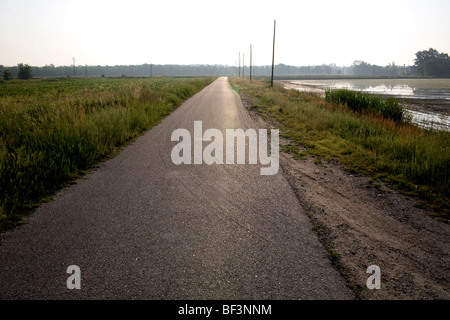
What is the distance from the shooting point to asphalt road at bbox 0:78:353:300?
2609 mm

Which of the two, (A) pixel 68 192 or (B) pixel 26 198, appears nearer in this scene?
(B) pixel 26 198

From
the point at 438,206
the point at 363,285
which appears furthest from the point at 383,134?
the point at 363,285

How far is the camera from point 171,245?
10.9ft

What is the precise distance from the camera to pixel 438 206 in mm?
4391

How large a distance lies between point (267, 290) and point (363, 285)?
969 millimetres

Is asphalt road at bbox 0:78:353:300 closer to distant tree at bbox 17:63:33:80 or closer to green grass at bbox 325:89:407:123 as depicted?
green grass at bbox 325:89:407:123

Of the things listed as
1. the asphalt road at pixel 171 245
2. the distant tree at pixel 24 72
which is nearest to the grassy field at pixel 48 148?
the asphalt road at pixel 171 245

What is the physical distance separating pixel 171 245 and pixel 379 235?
2741mm

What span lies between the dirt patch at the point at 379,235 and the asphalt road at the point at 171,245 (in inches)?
9.8

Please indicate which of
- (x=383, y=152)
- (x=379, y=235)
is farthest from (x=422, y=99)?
(x=379, y=235)

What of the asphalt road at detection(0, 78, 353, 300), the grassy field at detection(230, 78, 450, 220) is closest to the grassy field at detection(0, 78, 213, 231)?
the asphalt road at detection(0, 78, 353, 300)

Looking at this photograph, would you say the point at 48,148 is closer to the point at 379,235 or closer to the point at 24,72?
the point at 379,235

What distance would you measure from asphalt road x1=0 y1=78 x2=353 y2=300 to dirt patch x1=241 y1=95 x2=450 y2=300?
9.8 inches
